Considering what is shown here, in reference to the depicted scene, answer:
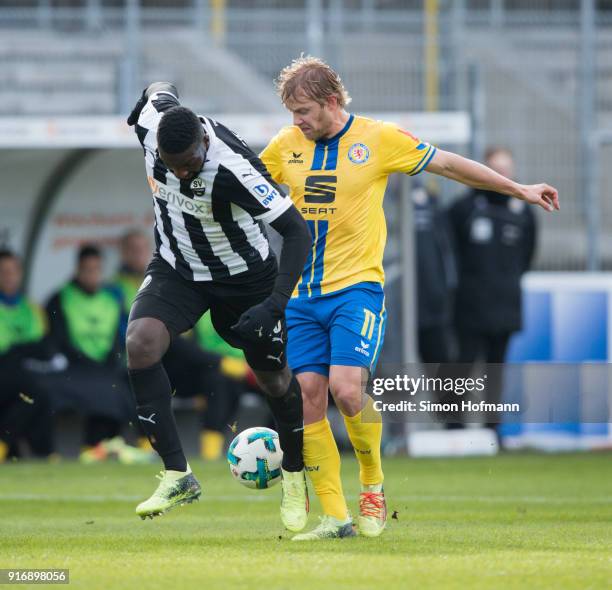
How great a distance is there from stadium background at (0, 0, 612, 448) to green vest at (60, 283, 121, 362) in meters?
1.00

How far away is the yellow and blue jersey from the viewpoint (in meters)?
7.13

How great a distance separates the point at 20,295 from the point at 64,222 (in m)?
1.19

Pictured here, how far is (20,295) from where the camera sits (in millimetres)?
13734

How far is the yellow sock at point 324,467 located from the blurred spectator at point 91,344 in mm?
6344

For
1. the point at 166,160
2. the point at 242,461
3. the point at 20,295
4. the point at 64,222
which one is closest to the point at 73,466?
the point at 20,295

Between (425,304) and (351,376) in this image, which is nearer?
(351,376)

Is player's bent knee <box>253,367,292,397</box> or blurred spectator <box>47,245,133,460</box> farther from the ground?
player's bent knee <box>253,367,292,397</box>

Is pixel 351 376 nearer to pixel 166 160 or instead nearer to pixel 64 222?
pixel 166 160

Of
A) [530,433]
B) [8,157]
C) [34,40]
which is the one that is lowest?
[530,433]

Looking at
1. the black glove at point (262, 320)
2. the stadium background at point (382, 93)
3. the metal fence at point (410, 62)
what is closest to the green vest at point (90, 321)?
the stadium background at point (382, 93)

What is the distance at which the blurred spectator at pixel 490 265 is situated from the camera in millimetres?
13641

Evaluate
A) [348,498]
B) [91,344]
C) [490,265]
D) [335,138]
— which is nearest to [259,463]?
[335,138]

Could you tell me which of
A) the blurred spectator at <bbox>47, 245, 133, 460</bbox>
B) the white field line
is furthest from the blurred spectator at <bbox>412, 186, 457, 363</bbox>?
A: the white field line

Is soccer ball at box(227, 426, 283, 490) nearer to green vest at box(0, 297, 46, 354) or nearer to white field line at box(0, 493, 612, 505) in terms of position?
white field line at box(0, 493, 612, 505)
